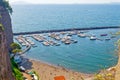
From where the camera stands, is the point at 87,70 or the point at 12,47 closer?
the point at 12,47

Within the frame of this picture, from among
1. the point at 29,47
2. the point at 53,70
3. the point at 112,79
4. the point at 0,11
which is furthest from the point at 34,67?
the point at 112,79

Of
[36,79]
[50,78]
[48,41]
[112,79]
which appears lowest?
[48,41]

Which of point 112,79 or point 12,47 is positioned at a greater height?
point 112,79

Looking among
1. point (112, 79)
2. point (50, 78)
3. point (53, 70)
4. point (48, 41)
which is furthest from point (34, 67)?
point (112, 79)

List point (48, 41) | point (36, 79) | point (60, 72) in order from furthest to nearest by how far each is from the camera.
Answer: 1. point (48, 41)
2. point (60, 72)
3. point (36, 79)

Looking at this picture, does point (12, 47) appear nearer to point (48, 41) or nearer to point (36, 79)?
point (36, 79)

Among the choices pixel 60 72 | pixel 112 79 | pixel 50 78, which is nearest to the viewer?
pixel 112 79
